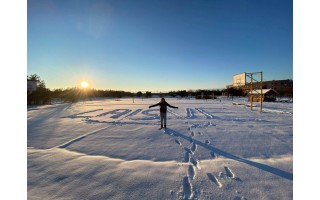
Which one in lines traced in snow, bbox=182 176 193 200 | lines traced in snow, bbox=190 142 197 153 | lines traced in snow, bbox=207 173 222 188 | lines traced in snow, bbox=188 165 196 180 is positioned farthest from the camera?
lines traced in snow, bbox=190 142 197 153

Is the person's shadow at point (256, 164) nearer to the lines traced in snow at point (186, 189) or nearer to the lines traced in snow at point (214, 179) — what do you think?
the lines traced in snow at point (214, 179)

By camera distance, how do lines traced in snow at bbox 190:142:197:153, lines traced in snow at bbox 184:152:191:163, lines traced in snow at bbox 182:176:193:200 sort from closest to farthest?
lines traced in snow at bbox 182:176:193:200
lines traced in snow at bbox 184:152:191:163
lines traced in snow at bbox 190:142:197:153

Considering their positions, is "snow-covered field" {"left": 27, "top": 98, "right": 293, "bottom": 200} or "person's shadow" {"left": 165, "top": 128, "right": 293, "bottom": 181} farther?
"person's shadow" {"left": 165, "top": 128, "right": 293, "bottom": 181}

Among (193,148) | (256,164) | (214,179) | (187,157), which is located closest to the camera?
(214,179)

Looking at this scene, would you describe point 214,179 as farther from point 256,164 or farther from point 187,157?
point 256,164

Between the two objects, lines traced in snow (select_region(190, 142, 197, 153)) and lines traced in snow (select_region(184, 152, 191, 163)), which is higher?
lines traced in snow (select_region(190, 142, 197, 153))

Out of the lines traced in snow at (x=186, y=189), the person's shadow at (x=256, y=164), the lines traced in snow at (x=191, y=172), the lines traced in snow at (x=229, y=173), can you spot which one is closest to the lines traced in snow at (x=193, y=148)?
the person's shadow at (x=256, y=164)

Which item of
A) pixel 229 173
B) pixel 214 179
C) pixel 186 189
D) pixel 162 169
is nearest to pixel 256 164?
pixel 229 173

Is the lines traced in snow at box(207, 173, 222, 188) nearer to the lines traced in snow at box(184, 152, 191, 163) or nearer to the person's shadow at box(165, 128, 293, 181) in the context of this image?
the lines traced in snow at box(184, 152, 191, 163)

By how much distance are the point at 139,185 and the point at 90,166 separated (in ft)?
4.38

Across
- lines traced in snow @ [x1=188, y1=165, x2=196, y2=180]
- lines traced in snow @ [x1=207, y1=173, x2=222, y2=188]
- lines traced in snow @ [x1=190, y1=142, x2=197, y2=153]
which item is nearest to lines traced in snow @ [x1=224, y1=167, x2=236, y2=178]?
lines traced in snow @ [x1=207, y1=173, x2=222, y2=188]

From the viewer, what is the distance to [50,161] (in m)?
3.63
